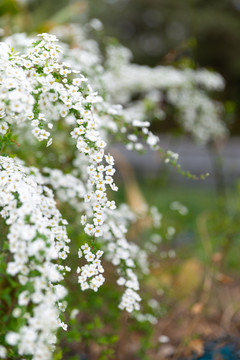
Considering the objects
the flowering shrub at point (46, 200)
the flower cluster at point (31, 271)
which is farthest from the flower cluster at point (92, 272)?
the flower cluster at point (31, 271)

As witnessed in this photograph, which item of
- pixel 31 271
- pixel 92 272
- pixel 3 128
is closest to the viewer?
pixel 31 271

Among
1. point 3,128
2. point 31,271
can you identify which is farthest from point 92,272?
point 3,128

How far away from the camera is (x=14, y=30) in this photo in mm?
3762

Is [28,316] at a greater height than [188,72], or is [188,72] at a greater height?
[188,72]

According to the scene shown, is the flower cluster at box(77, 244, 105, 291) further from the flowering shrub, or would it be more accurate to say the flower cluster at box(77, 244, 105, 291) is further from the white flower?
the white flower

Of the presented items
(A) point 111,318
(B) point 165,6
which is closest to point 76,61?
(A) point 111,318

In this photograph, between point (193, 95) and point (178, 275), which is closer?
point (178, 275)

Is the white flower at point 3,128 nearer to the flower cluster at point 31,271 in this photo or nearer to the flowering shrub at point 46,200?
the flowering shrub at point 46,200

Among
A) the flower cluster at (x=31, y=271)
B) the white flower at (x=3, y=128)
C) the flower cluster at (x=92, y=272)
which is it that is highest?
the white flower at (x=3, y=128)

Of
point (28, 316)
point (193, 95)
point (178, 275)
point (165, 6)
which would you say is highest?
point (165, 6)

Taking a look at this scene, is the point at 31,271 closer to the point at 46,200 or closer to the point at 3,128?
the point at 46,200

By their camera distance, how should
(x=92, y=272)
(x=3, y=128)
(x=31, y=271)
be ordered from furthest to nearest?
(x=3, y=128)
(x=92, y=272)
(x=31, y=271)

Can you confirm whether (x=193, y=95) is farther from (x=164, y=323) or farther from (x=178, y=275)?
(x=164, y=323)

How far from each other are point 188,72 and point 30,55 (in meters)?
2.40
